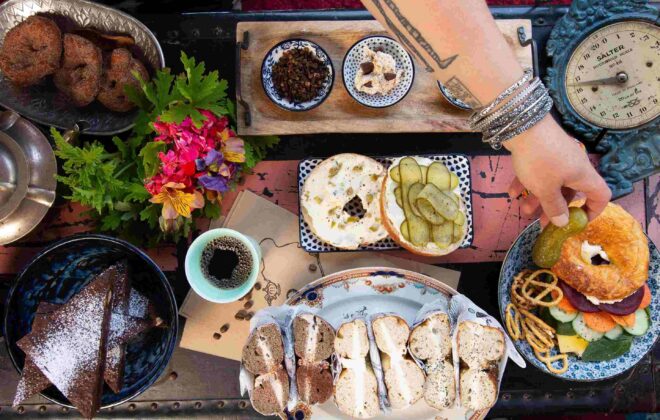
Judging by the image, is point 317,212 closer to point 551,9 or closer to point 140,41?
point 140,41

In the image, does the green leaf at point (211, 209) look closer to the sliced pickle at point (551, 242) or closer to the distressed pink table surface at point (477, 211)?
the distressed pink table surface at point (477, 211)

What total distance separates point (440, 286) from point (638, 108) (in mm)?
667

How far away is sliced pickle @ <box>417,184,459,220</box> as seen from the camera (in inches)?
51.1

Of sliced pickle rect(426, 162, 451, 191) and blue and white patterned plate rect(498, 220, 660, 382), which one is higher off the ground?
sliced pickle rect(426, 162, 451, 191)

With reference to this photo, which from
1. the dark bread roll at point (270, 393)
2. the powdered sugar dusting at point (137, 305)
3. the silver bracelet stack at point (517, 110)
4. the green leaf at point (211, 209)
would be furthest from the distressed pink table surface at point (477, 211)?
the silver bracelet stack at point (517, 110)

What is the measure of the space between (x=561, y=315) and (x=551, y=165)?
1.89 ft

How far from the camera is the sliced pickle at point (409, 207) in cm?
131

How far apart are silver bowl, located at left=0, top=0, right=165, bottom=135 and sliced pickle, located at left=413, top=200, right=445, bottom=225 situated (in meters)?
0.69

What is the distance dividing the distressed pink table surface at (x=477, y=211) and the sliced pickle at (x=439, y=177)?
0.50 ft

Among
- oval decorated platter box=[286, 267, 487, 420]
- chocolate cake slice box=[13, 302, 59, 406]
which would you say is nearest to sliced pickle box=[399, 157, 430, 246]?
oval decorated platter box=[286, 267, 487, 420]

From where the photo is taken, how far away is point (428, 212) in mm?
1312

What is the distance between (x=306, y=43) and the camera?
54.9 inches

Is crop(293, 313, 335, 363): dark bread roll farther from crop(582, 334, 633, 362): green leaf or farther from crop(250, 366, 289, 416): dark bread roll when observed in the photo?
crop(582, 334, 633, 362): green leaf

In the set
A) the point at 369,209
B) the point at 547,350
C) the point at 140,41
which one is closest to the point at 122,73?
the point at 140,41
